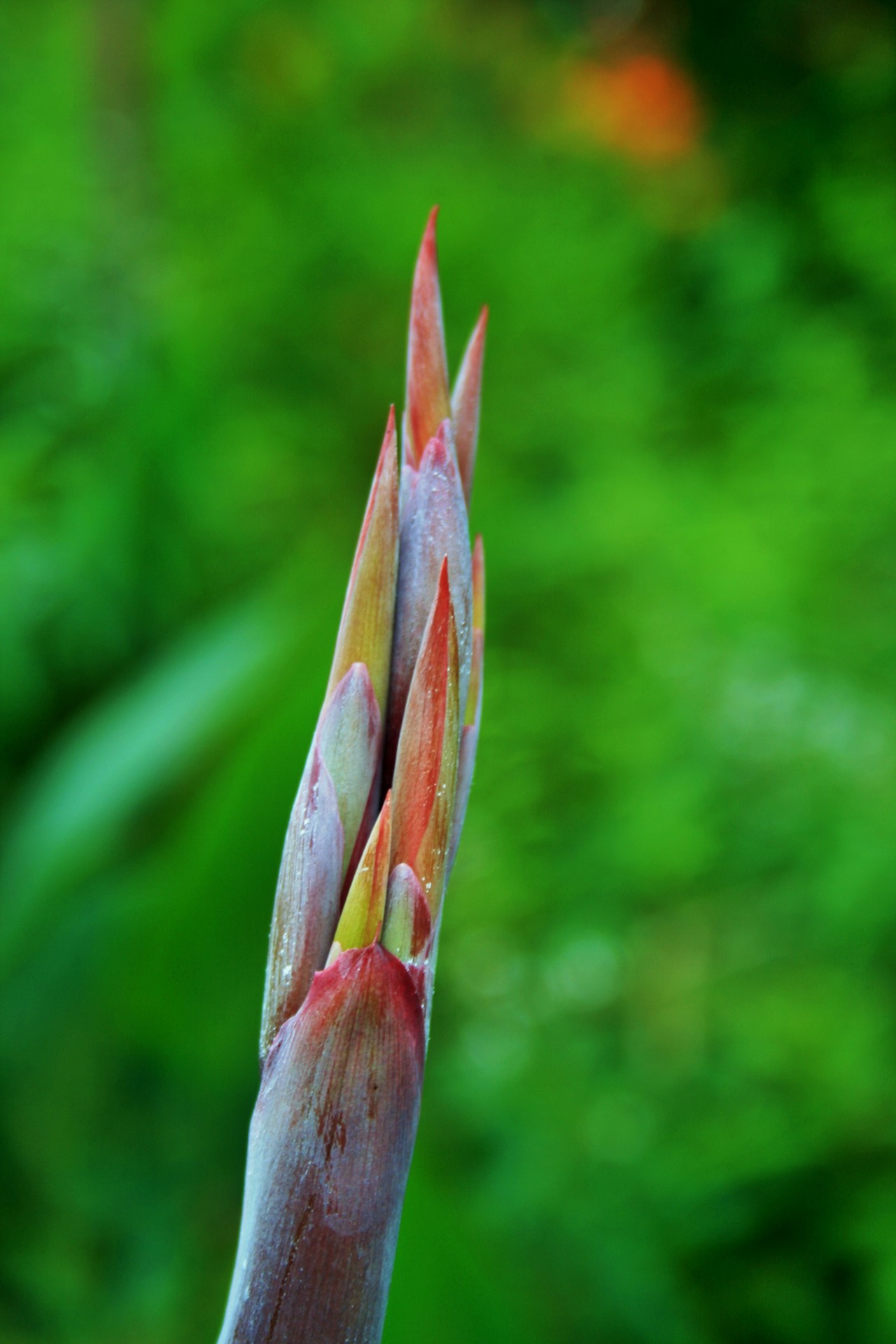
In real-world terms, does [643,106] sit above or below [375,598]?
above

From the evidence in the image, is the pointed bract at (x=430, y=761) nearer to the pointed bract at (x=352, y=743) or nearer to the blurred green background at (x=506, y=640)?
the pointed bract at (x=352, y=743)

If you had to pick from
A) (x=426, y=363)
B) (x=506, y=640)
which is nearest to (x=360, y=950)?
(x=426, y=363)

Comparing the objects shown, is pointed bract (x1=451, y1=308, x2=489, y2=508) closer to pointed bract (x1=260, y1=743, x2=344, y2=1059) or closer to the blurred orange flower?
pointed bract (x1=260, y1=743, x2=344, y2=1059)

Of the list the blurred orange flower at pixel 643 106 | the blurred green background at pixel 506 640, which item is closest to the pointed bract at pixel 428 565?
the blurred green background at pixel 506 640

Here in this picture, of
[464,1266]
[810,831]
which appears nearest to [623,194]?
[810,831]

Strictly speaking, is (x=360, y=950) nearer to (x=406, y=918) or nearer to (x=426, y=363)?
(x=406, y=918)

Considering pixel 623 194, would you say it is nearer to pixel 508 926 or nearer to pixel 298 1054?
pixel 508 926

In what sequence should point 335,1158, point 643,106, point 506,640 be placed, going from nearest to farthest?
point 335,1158 < point 506,640 < point 643,106

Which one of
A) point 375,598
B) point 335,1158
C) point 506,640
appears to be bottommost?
point 335,1158
